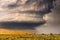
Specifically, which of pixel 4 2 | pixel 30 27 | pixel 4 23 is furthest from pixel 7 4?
pixel 30 27

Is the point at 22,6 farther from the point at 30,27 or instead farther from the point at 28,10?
the point at 30,27

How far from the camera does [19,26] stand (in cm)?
333

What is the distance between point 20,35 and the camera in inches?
129

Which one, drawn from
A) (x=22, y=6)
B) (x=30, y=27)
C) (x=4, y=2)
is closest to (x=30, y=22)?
(x=30, y=27)

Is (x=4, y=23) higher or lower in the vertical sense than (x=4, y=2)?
lower

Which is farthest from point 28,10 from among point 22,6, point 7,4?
point 7,4

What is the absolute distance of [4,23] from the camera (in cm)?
332

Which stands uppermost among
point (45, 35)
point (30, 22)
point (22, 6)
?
point (22, 6)

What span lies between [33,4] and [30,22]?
295 millimetres

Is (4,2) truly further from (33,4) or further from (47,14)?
(47,14)

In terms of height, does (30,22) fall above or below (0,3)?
below

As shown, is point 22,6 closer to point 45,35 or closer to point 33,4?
point 33,4

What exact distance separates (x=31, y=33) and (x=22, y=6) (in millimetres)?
460

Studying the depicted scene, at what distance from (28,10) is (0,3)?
18.1 inches
